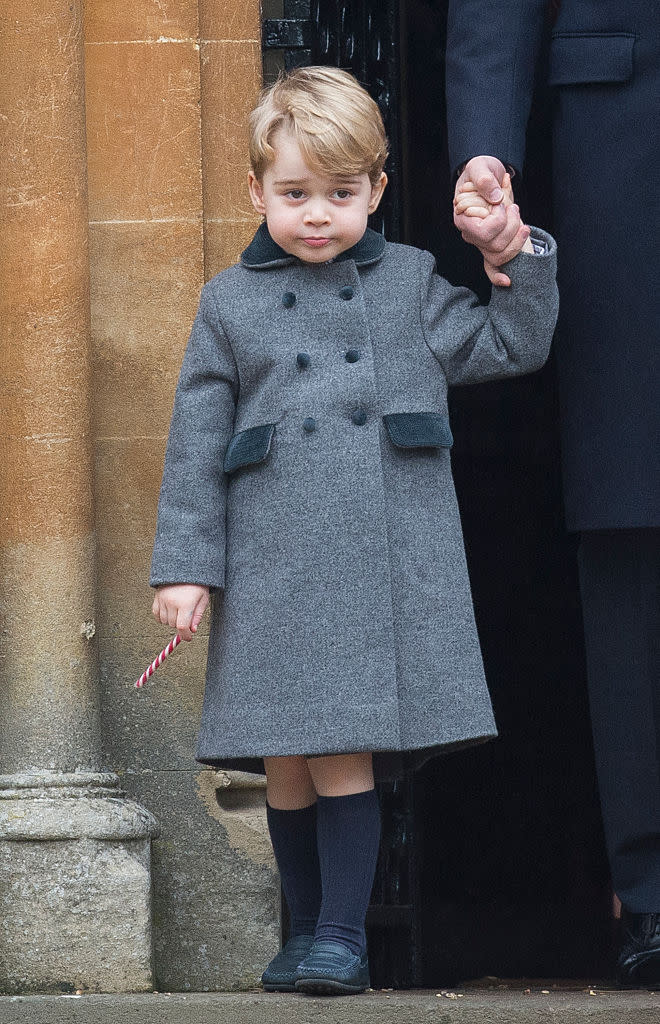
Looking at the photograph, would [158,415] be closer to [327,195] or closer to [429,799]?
[327,195]

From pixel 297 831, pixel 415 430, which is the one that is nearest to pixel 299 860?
pixel 297 831

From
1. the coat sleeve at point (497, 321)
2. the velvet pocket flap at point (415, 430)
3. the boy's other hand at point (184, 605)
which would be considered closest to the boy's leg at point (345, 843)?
the boy's other hand at point (184, 605)

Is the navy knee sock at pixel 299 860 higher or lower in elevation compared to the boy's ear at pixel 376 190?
lower

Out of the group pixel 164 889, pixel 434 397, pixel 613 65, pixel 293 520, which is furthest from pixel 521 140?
pixel 164 889

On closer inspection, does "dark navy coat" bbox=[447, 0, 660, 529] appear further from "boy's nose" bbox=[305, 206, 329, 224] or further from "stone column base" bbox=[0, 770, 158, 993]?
"stone column base" bbox=[0, 770, 158, 993]

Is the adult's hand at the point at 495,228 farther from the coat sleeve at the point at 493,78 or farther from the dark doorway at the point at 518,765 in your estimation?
the dark doorway at the point at 518,765

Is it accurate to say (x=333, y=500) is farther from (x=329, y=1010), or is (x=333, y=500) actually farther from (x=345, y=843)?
(x=329, y=1010)

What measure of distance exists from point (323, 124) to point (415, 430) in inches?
19.0

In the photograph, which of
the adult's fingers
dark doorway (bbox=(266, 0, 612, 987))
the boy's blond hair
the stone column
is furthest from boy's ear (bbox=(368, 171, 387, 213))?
dark doorway (bbox=(266, 0, 612, 987))

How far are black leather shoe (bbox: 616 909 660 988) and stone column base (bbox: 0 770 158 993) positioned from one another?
78 cm

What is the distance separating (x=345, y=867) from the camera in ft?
9.08

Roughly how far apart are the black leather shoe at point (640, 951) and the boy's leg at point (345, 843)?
1.49 ft

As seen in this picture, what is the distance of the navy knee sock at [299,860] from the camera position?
2920 millimetres

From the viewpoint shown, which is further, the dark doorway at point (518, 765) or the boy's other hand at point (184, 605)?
the dark doorway at point (518, 765)
